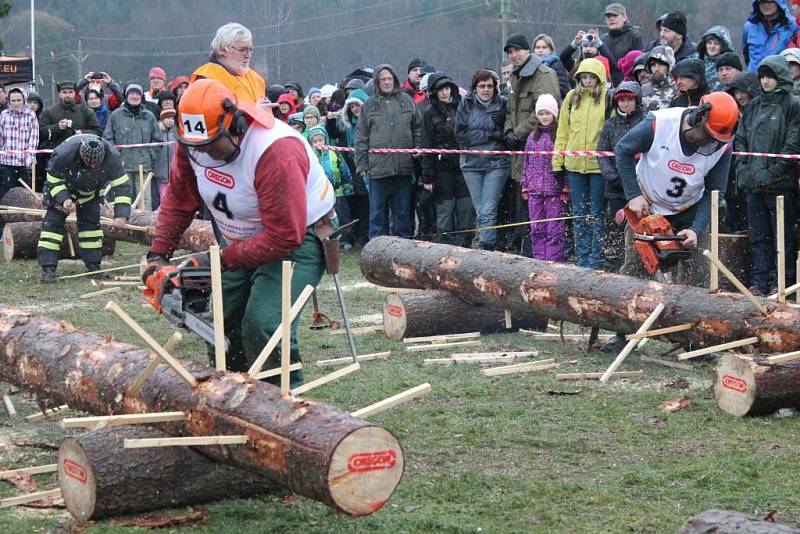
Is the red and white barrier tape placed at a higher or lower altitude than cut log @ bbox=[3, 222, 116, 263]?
higher

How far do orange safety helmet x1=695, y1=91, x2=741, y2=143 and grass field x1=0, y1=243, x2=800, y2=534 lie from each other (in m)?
1.59

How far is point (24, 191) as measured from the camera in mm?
14586

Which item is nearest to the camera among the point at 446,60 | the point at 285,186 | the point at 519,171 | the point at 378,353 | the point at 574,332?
the point at 285,186

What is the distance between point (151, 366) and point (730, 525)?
232 centimetres

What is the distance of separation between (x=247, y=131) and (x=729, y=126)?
383 centimetres

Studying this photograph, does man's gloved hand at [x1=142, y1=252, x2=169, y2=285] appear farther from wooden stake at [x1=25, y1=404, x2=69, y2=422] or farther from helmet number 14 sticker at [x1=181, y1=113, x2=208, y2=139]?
wooden stake at [x1=25, y1=404, x2=69, y2=422]

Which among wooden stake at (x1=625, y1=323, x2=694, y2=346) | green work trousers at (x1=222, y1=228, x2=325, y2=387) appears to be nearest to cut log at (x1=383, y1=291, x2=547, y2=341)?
wooden stake at (x1=625, y1=323, x2=694, y2=346)

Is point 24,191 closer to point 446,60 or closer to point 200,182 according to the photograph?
point 200,182

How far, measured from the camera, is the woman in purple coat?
436 inches

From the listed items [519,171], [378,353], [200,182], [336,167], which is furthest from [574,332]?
[336,167]

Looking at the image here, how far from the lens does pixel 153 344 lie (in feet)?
14.0

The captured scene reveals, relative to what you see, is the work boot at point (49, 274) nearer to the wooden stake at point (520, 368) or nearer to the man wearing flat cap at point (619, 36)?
the wooden stake at point (520, 368)

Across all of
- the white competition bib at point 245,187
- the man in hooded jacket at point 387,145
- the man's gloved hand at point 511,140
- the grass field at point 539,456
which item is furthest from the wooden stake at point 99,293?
the white competition bib at point 245,187

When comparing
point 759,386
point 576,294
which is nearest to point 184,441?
point 759,386
